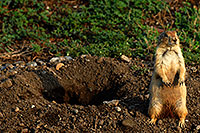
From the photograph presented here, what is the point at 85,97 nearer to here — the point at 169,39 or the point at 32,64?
the point at 32,64

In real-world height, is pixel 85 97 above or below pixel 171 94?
below

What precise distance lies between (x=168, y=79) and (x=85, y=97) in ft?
5.87

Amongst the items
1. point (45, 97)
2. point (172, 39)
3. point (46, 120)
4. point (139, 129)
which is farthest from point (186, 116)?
point (45, 97)

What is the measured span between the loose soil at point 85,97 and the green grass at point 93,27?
0.65 meters

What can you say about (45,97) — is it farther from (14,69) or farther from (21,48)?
(21,48)

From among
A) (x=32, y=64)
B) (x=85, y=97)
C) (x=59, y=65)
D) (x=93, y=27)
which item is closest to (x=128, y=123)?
(x=85, y=97)

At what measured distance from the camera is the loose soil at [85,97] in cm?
439

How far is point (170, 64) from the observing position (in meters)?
4.41

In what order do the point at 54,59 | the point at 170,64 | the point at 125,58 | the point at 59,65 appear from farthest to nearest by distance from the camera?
the point at 54,59 < the point at 125,58 < the point at 59,65 < the point at 170,64

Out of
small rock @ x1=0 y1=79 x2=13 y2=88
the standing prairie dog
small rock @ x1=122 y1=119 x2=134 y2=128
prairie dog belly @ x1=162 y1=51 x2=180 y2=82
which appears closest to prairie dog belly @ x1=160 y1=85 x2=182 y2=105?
the standing prairie dog

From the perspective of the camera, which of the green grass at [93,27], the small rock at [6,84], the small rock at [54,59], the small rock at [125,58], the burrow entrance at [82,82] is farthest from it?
the green grass at [93,27]

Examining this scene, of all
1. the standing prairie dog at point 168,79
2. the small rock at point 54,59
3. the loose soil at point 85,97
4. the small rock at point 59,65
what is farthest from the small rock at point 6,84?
the standing prairie dog at point 168,79

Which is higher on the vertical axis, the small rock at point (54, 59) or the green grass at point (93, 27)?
the green grass at point (93, 27)

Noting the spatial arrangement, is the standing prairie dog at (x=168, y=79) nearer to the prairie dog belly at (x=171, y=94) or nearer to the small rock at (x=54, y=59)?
the prairie dog belly at (x=171, y=94)
